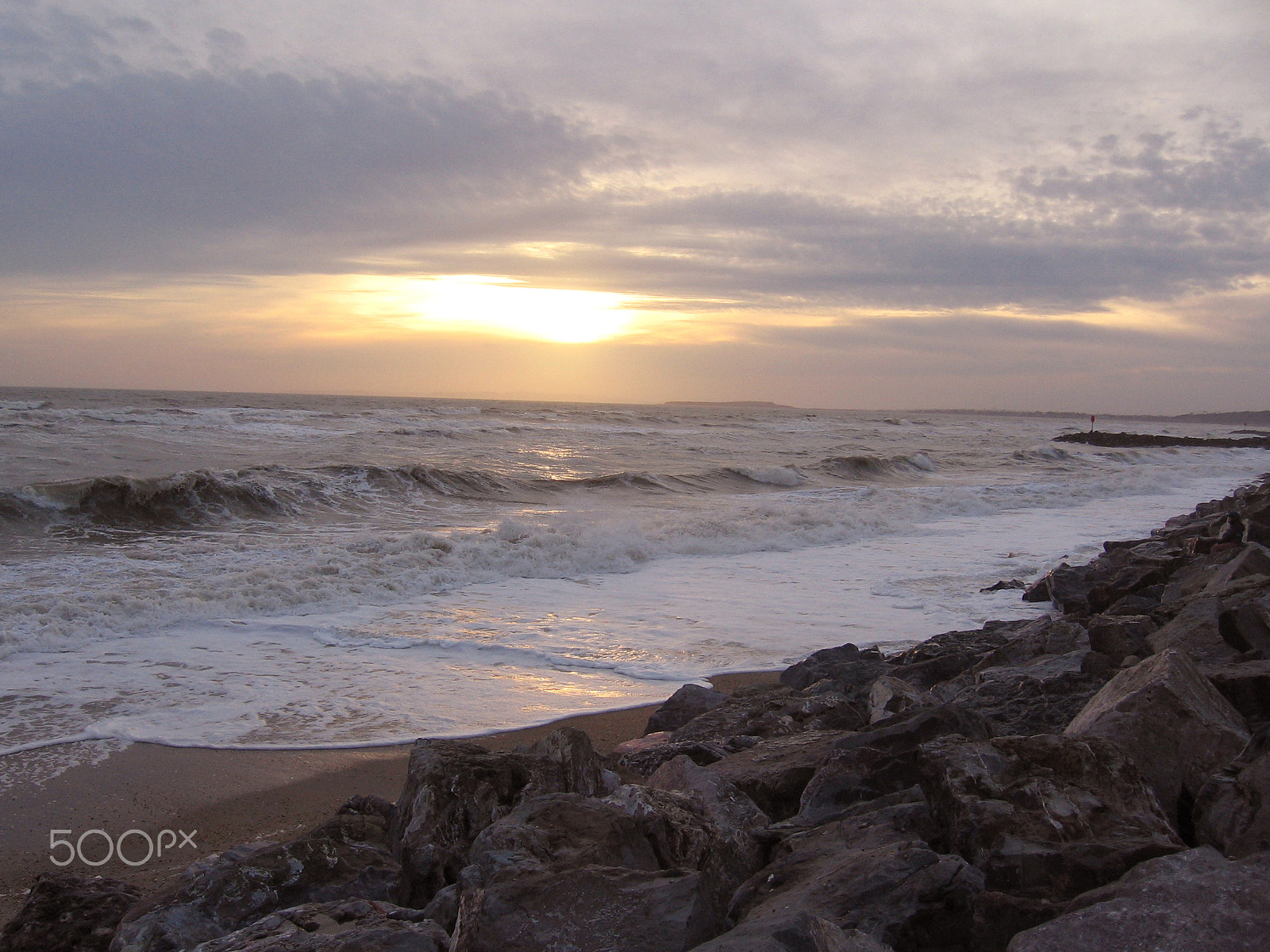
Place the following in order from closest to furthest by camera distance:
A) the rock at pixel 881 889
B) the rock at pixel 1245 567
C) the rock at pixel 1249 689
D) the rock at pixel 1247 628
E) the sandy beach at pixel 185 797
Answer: the rock at pixel 881 889 → the rock at pixel 1249 689 → the sandy beach at pixel 185 797 → the rock at pixel 1247 628 → the rock at pixel 1245 567

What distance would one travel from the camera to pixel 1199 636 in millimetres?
4500

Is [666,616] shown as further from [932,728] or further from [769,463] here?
[769,463]

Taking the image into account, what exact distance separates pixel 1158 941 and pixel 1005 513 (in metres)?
16.7

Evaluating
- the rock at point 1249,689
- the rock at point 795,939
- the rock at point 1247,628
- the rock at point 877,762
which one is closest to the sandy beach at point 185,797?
the rock at point 877,762

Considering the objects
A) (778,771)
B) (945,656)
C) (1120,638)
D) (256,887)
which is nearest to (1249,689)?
(1120,638)

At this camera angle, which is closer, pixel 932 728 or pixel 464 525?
pixel 932 728

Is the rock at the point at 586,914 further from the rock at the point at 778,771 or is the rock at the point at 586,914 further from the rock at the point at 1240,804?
the rock at the point at 1240,804

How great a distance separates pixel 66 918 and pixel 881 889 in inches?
104

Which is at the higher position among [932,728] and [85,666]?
[932,728]

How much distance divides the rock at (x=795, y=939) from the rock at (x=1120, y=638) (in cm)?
307

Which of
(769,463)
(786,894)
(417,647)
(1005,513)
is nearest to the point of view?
(786,894)

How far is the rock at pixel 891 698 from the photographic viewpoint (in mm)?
4379

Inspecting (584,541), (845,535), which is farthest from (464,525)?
(845,535)

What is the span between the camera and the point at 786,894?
255 centimetres
